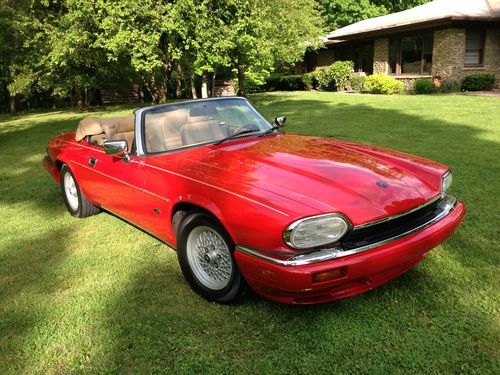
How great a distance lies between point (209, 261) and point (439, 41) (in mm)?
21962

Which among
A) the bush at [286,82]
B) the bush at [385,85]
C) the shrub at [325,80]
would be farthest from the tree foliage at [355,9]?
the bush at [385,85]

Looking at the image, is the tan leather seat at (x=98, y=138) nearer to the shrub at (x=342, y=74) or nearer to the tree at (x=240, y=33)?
the tree at (x=240, y=33)

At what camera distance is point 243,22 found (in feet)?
45.4

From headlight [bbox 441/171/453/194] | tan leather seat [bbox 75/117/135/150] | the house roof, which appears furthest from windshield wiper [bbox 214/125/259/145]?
the house roof

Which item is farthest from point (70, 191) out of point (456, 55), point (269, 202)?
point (456, 55)

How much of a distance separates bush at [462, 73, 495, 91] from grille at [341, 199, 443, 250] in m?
19.7

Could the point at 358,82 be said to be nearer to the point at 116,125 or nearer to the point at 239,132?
the point at 116,125

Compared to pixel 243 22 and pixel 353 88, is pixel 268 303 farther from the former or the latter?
pixel 353 88

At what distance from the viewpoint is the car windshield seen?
375 cm

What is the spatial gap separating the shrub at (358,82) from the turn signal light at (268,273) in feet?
74.4

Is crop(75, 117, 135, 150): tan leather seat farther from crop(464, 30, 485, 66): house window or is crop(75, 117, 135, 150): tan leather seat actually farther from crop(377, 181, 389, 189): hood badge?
crop(464, 30, 485, 66): house window

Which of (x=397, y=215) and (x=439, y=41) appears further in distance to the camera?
(x=439, y=41)

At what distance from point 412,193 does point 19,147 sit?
1100cm

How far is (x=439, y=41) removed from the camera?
21.1 m
